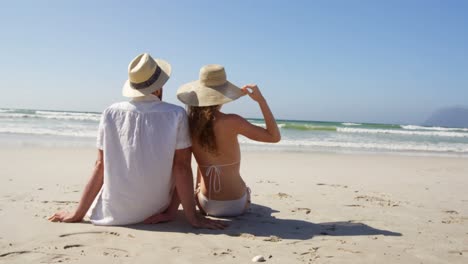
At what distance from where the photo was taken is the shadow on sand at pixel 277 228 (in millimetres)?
3320

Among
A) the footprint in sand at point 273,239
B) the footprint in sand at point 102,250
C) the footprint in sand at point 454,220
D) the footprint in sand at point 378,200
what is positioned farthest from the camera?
the footprint in sand at point 378,200

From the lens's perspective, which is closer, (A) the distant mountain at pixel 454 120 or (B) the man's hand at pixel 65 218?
(B) the man's hand at pixel 65 218

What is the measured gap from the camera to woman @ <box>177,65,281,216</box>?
133 inches

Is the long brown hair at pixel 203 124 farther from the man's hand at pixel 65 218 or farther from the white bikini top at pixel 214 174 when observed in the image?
the man's hand at pixel 65 218

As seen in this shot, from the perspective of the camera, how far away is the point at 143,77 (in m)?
3.23

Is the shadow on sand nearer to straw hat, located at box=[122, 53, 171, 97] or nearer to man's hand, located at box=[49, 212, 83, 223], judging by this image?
man's hand, located at box=[49, 212, 83, 223]

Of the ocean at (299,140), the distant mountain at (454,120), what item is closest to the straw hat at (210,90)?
the ocean at (299,140)

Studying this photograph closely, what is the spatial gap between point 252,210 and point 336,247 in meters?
1.35

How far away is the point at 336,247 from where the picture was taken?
3010mm

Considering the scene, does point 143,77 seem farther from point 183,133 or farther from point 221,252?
point 221,252

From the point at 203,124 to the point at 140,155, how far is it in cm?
56

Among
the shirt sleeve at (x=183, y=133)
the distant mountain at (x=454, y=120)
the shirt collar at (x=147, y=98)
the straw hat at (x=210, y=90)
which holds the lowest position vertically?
the distant mountain at (x=454, y=120)

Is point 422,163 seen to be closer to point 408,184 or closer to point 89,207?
point 408,184

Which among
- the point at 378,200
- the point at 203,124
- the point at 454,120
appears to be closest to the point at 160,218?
the point at 203,124
